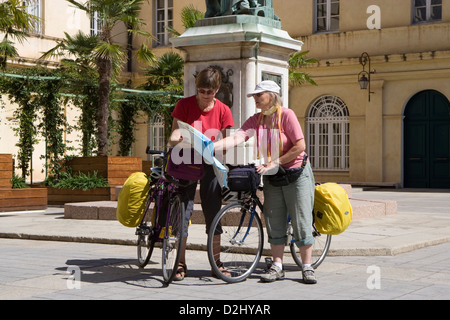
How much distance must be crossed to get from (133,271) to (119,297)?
144cm

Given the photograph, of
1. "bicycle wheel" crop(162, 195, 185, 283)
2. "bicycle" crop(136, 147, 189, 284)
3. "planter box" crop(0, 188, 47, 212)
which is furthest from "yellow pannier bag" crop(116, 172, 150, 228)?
"planter box" crop(0, 188, 47, 212)

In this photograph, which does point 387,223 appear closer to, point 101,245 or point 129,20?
point 101,245

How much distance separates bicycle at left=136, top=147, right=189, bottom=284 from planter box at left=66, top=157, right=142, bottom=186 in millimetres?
9967

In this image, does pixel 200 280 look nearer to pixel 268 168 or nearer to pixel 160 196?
pixel 160 196

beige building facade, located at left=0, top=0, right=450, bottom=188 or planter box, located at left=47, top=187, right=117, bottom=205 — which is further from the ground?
beige building facade, located at left=0, top=0, right=450, bottom=188

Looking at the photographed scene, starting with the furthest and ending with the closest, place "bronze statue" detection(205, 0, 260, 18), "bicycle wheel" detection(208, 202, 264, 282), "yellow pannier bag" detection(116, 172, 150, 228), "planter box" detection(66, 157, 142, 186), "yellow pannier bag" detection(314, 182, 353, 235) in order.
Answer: "planter box" detection(66, 157, 142, 186), "bronze statue" detection(205, 0, 260, 18), "yellow pannier bag" detection(116, 172, 150, 228), "yellow pannier bag" detection(314, 182, 353, 235), "bicycle wheel" detection(208, 202, 264, 282)

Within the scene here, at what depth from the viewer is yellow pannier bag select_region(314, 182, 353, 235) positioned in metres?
7.30

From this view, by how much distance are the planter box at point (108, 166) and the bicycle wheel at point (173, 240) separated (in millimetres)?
10783

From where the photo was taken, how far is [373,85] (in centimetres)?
2752

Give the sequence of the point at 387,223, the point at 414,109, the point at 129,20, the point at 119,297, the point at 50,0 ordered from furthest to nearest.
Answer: the point at 50,0 → the point at 414,109 → the point at 129,20 → the point at 387,223 → the point at 119,297

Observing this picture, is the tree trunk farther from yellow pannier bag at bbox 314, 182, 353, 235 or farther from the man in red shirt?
yellow pannier bag at bbox 314, 182, 353, 235

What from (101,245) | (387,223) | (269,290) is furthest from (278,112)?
(387,223)

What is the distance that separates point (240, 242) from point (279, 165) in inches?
29.2

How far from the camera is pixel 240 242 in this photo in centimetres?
707
